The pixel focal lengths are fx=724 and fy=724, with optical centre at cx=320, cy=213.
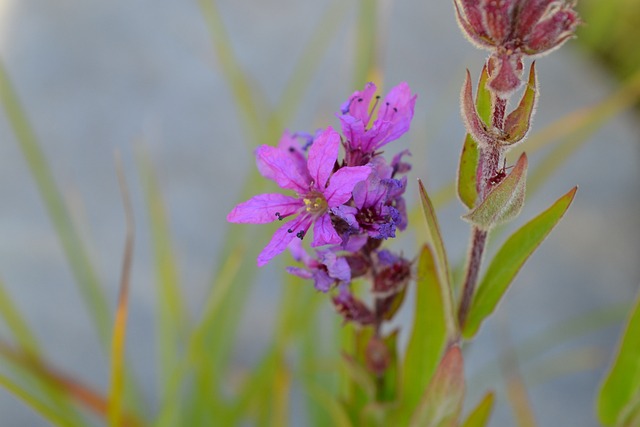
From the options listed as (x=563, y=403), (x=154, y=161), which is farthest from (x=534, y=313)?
(x=154, y=161)

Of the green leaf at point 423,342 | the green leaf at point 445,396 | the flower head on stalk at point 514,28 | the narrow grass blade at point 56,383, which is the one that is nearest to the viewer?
the flower head on stalk at point 514,28

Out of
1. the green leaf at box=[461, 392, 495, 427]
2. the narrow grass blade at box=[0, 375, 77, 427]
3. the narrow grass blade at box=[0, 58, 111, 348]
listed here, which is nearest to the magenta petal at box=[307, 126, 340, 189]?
the green leaf at box=[461, 392, 495, 427]

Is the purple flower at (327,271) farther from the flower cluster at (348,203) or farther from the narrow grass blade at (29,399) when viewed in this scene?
the narrow grass blade at (29,399)

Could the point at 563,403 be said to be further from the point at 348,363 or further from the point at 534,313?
the point at 348,363

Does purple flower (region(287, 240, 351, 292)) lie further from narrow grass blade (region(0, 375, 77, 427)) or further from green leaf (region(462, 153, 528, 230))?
narrow grass blade (region(0, 375, 77, 427))

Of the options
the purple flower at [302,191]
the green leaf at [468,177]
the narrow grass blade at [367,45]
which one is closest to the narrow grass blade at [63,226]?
the narrow grass blade at [367,45]

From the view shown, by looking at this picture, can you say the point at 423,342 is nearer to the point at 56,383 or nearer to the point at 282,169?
the point at 282,169
